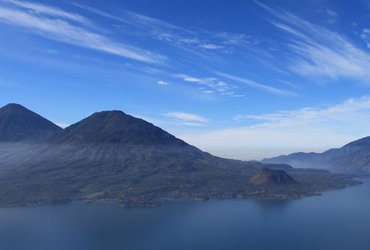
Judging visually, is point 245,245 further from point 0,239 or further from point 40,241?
point 0,239

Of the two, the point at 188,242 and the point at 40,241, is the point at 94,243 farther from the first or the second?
the point at 188,242

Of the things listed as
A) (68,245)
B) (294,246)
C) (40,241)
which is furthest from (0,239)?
(294,246)

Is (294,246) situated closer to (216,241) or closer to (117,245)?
(216,241)

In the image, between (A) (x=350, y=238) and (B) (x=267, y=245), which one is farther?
(A) (x=350, y=238)

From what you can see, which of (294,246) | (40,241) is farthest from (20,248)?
(294,246)

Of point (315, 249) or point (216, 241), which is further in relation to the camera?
point (216, 241)

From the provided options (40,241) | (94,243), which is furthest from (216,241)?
(40,241)

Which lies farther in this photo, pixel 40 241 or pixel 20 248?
pixel 40 241
